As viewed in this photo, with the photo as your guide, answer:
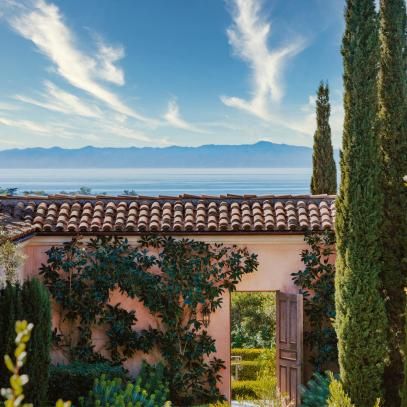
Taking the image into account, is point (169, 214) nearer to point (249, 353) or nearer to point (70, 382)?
point (70, 382)

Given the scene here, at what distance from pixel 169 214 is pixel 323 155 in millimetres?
7635

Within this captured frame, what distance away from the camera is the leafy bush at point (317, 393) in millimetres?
9875

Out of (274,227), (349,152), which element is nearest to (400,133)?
(349,152)

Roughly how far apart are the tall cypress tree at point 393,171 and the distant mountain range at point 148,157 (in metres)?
57.7

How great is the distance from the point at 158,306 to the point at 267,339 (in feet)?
28.5

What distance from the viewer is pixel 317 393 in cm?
1018

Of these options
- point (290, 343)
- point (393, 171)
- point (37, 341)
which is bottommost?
point (290, 343)

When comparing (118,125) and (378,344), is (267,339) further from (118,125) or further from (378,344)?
(118,125)

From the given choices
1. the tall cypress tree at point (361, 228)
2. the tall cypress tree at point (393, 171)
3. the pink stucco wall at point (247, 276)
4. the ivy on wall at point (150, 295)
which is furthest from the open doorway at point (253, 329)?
the tall cypress tree at point (361, 228)

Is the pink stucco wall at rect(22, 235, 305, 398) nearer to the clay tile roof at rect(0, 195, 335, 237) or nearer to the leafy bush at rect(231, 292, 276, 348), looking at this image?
the clay tile roof at rect(0, 195, 335, 237)

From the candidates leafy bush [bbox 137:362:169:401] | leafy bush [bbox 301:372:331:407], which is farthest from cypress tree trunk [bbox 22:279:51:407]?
leafy bush [bbox 301:372:331:407]

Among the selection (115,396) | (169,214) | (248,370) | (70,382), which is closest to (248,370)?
(248,370)

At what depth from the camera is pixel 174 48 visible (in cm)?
3797

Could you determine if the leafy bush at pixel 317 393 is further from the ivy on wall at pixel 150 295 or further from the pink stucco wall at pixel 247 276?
the ivy on wall at pixel 150 295
